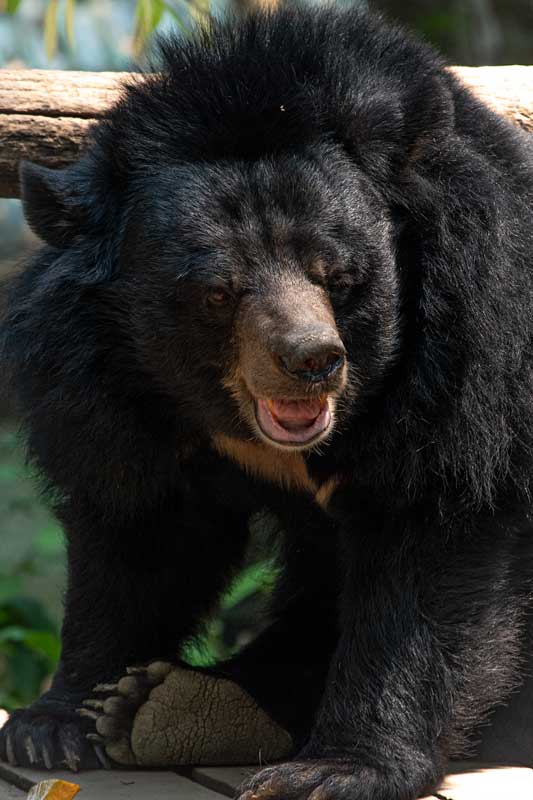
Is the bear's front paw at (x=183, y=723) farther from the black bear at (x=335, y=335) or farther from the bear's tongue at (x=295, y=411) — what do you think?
the bear's tongue at (x=295, y=411)

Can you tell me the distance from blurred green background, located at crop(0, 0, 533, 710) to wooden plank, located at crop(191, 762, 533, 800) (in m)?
0.74

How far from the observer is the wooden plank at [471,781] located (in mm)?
3277

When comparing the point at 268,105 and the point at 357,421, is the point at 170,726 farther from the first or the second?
the point at 268,105

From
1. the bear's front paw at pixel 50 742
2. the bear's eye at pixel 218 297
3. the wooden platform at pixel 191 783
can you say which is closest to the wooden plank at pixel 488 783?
→ the wooden platform at pixel 191 783

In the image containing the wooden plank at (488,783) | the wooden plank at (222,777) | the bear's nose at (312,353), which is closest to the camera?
the bear's nose at (312,353)

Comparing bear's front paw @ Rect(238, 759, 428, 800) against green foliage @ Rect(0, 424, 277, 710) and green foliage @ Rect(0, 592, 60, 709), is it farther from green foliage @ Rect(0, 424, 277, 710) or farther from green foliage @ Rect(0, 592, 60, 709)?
green foliage @ Rect(0, 592, 60, 709)

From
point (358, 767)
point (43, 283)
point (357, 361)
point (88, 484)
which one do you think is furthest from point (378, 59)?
point (358, 767)

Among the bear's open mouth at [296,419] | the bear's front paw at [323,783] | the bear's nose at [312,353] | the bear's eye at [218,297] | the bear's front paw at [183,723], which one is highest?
the bear's eye at [218,297]

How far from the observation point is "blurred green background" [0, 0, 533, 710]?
5.67m

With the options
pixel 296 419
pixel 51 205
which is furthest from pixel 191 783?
pixel 51 205

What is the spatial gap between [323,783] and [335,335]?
1.00 meters

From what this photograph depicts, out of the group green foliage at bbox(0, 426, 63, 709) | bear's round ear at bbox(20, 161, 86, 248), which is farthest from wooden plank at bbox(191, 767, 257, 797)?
green foliage at bbox(0, 426, 63, 709)

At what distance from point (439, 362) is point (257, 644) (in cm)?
119

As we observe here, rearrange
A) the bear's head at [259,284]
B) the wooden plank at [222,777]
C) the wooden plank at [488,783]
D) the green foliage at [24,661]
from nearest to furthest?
the bear's head at [259,284] < the wooden plank at [488,783] < the wooden plank at [222,777] < the green foliage at [24,661]
